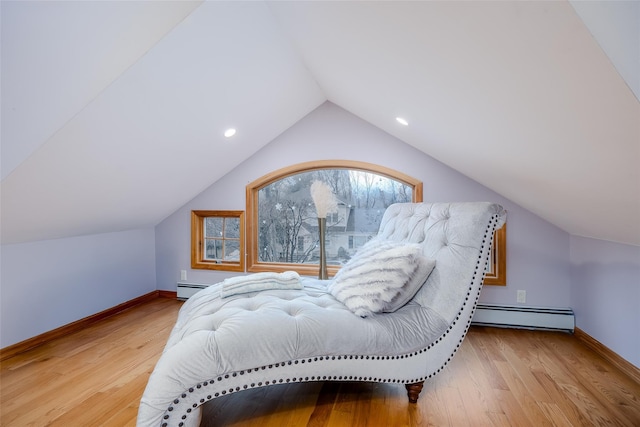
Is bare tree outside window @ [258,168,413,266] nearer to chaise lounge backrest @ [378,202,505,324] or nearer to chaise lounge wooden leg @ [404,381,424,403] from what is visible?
chaise lounge backrest @ [378,202,505,324]

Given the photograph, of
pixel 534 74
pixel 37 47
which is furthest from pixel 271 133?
pixel 534 74

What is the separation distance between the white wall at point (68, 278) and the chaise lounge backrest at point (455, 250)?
2738mm

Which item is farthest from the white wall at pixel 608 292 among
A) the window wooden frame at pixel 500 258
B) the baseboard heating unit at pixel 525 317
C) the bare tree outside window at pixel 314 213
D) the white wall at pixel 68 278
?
the white wall at pixel 68 278

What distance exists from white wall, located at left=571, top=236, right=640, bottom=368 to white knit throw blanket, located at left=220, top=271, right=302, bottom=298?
1976 millimetres

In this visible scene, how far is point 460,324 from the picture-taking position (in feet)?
5.81

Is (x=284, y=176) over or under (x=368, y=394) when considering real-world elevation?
over

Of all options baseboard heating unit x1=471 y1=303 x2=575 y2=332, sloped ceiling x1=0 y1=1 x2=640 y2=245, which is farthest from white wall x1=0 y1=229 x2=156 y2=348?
baseboard heating unit x1=471 y1=303 x2=575 y2=332

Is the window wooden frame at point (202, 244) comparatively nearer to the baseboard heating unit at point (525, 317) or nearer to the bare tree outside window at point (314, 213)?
the bare tree outside window at point (314, 213)

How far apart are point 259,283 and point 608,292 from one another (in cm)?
227

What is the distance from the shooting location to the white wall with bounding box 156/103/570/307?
2.87 m

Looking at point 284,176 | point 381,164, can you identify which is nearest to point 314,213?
point 284,176

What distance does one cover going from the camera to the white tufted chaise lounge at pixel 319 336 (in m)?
1.40

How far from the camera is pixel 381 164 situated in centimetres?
322

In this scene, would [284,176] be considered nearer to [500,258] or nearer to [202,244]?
[202,244]
